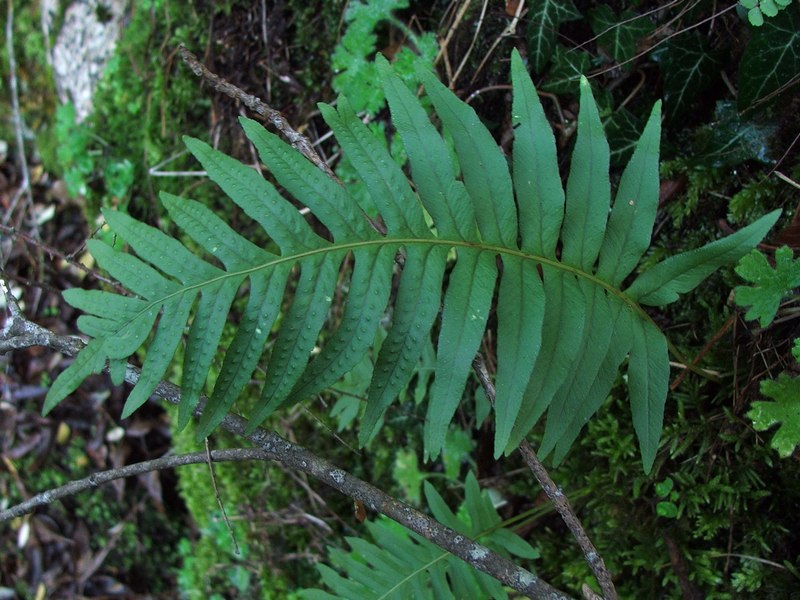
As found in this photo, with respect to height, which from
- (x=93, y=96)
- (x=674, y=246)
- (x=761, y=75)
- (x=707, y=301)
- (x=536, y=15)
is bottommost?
(x=707, y=301)

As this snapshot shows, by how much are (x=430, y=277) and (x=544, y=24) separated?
105 centimetres

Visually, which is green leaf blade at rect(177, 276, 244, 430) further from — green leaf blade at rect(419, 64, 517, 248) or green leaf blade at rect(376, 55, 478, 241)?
green leaf blade at rect(419, 64, 517, 248)

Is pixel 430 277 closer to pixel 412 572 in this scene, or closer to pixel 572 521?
pixel 572 521

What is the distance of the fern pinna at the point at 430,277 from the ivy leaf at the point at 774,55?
18.6 inches

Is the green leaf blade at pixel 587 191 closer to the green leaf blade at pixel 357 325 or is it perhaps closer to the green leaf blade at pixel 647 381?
the green leaf blade at pixel 647 381

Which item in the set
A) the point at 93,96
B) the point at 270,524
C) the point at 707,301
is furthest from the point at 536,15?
the point at 93,96

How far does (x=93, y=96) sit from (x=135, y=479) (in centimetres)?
223

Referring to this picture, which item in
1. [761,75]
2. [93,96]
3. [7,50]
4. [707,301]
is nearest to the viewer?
[761,75]

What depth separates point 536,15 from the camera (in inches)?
85.7

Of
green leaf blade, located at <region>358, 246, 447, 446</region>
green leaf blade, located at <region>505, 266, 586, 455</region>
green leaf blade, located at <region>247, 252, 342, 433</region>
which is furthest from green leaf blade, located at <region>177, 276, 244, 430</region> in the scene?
green leaf blade, located at <region>505, 266, 586, 455</region>

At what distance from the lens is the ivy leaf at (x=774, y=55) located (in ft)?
5.90

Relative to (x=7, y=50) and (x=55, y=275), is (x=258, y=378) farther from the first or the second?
(x=7, y=50)

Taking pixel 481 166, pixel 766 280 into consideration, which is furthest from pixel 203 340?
pixel 766 280

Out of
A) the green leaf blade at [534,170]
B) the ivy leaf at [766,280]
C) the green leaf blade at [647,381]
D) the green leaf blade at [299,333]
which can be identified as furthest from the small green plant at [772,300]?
the green leaf blade at [299,333]
